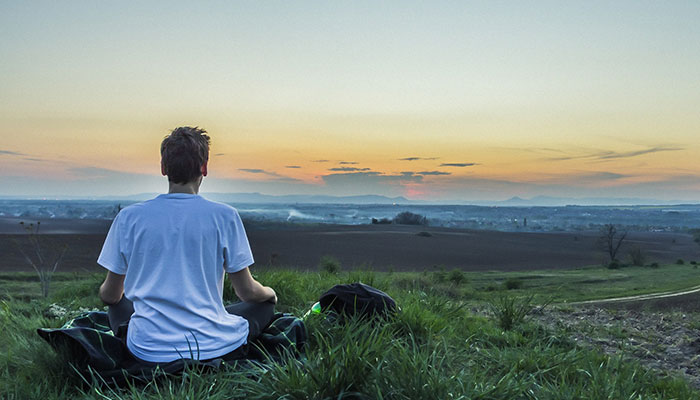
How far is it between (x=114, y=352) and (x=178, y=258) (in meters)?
0.89

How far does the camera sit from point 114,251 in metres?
2.90

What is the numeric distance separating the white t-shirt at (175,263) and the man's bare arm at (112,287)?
0.31 ft

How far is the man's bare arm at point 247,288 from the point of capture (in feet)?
9.98

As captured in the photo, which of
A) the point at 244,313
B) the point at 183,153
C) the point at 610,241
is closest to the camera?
the point at 183,153

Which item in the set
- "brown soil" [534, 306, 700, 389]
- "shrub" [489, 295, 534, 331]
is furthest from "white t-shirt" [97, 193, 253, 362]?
"shrub" [489, 295, 534, 331]

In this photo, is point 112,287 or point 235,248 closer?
point 235,248

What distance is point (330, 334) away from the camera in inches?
157

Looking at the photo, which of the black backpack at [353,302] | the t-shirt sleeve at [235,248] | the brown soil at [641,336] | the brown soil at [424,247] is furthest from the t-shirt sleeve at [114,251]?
the brown soil at [424,247]

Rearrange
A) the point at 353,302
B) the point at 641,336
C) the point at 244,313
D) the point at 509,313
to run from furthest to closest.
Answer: the point at 641,336, the point at 509,313, the point at 353,302, the point at 244,313

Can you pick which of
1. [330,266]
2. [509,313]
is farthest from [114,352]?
[330,266]

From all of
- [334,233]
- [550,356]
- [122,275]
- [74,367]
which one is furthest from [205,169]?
[334,233]

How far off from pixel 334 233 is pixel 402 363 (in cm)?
6865

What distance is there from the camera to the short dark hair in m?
2.81

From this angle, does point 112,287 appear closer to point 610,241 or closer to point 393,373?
point 393,373
